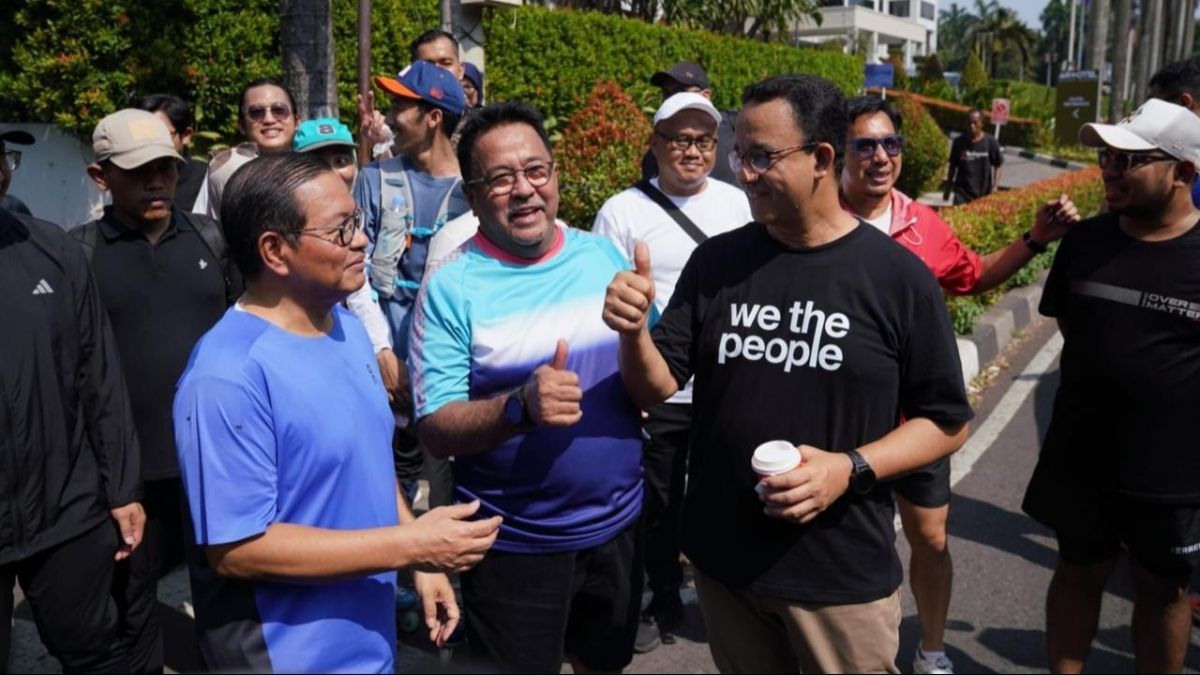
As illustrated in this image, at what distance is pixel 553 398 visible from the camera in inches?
92.9

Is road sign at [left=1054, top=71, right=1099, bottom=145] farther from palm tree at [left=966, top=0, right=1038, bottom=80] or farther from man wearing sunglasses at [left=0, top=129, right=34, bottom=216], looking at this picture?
palm tree at [left=966, top=0, right=1038, bottom=80]

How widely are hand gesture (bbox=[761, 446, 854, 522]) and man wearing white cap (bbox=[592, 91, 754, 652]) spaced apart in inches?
62.4

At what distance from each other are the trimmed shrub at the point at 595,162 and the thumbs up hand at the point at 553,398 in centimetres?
651

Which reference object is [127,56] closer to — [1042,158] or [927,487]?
[927,487]

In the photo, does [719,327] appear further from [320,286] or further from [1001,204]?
[1001,204]

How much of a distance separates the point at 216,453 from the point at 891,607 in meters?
1.59

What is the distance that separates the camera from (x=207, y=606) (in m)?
2.20

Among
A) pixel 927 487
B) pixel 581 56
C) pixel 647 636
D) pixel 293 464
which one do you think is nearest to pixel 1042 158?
pixel 581 56

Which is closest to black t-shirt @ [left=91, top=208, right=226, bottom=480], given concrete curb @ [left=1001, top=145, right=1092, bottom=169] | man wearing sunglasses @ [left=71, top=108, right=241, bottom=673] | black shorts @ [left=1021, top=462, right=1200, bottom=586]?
man wearing sunglasses @ [left=71, top=108, right=241, bottom=673]

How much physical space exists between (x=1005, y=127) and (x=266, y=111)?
36.2m

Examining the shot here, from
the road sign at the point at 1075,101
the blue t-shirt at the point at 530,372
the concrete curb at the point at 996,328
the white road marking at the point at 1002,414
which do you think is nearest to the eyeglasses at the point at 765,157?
the blue t-shirt at the point at 530,372

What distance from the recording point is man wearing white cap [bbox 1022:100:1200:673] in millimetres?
3160

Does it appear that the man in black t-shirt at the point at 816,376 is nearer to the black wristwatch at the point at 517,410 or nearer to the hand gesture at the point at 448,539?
the black wristwatch at the point at 517,410

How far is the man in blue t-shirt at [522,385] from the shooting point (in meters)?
2.62
